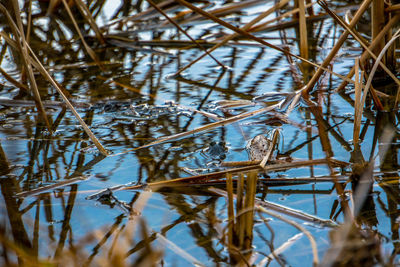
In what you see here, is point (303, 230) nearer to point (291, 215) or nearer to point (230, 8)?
point (291, 215)

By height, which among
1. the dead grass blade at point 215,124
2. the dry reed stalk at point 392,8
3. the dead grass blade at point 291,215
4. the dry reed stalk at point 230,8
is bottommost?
the dead grass blade at point 291,215

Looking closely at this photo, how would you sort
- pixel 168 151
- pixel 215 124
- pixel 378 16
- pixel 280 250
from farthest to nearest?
pixel 378 16 → pixel 215 124 → pixel 168 151 → pixel 280 250

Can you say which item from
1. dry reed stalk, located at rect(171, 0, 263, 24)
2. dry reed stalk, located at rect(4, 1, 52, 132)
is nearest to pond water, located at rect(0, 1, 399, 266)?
dry reed stalk, located at rect(4, 1, 52, 132)

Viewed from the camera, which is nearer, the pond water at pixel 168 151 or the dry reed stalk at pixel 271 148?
the pond water at pixel 168 151

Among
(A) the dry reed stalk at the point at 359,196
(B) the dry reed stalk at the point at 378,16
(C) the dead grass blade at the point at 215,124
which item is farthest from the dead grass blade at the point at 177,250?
(B) the dry reed stalk at the point at 378,16

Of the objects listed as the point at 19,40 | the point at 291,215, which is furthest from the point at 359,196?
the point at 19,40

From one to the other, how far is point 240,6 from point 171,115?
57.0 inches

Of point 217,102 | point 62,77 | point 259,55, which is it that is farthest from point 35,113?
point 259,55

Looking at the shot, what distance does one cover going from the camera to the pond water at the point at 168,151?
112 cm

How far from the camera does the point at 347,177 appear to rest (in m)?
1.32

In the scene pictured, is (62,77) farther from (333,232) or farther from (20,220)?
(333,232)

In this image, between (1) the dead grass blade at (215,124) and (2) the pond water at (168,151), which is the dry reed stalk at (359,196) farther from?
(1) the dead grass blade at (215,124)

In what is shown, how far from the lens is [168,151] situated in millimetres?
1595

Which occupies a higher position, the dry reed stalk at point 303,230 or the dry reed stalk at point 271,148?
the dry reed stalk at point 271,148
